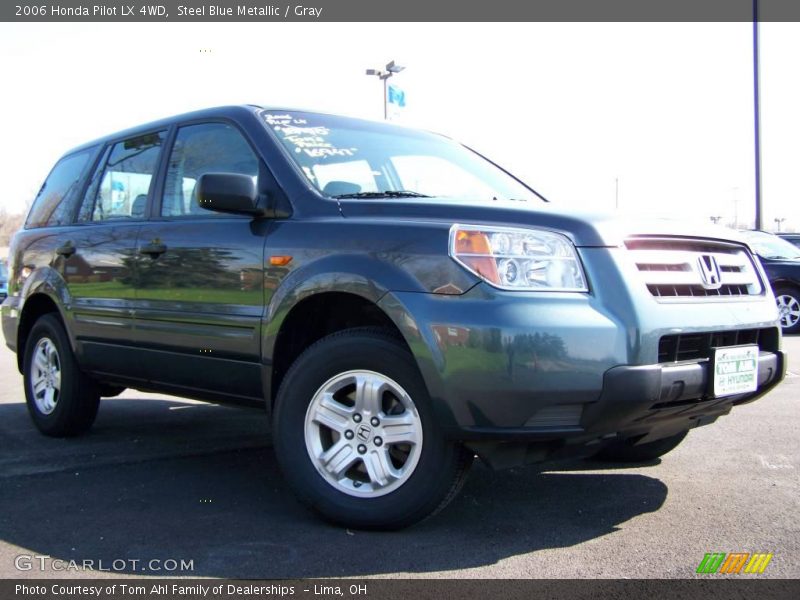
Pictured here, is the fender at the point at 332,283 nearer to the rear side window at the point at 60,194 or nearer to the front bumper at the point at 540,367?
the front bumper at the point at 540,367

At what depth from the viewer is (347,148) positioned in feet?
14.4

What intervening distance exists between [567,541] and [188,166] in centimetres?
283

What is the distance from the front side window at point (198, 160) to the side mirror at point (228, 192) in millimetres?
394

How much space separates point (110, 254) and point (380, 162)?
5.55 ft

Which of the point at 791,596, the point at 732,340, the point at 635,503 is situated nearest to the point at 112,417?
the point at 635,503

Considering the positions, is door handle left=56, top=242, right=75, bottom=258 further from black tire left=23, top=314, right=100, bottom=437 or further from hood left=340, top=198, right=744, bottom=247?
hood left=340, top=198, right=744, bottom=247

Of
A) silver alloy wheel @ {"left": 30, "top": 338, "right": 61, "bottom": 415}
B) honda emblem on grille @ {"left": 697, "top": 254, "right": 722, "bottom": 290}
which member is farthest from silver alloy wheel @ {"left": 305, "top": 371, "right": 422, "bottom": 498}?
silver alloy wheel @ {"left": 30, "top": 338, "right": 61, "bottom": 415}

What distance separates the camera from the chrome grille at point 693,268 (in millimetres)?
3365

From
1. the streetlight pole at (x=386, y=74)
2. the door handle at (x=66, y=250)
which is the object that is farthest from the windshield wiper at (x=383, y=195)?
the streetlight pole at (x=386, y=74)

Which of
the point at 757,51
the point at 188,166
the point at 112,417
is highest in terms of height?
the point at 757,51

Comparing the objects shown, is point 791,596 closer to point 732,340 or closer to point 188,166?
point 732,340

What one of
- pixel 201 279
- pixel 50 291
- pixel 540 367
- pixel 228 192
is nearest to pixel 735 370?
pixel 540 367

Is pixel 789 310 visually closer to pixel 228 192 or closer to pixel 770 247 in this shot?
pixel 770 247

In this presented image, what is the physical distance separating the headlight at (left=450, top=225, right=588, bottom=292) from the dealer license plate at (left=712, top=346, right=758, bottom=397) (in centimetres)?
70
